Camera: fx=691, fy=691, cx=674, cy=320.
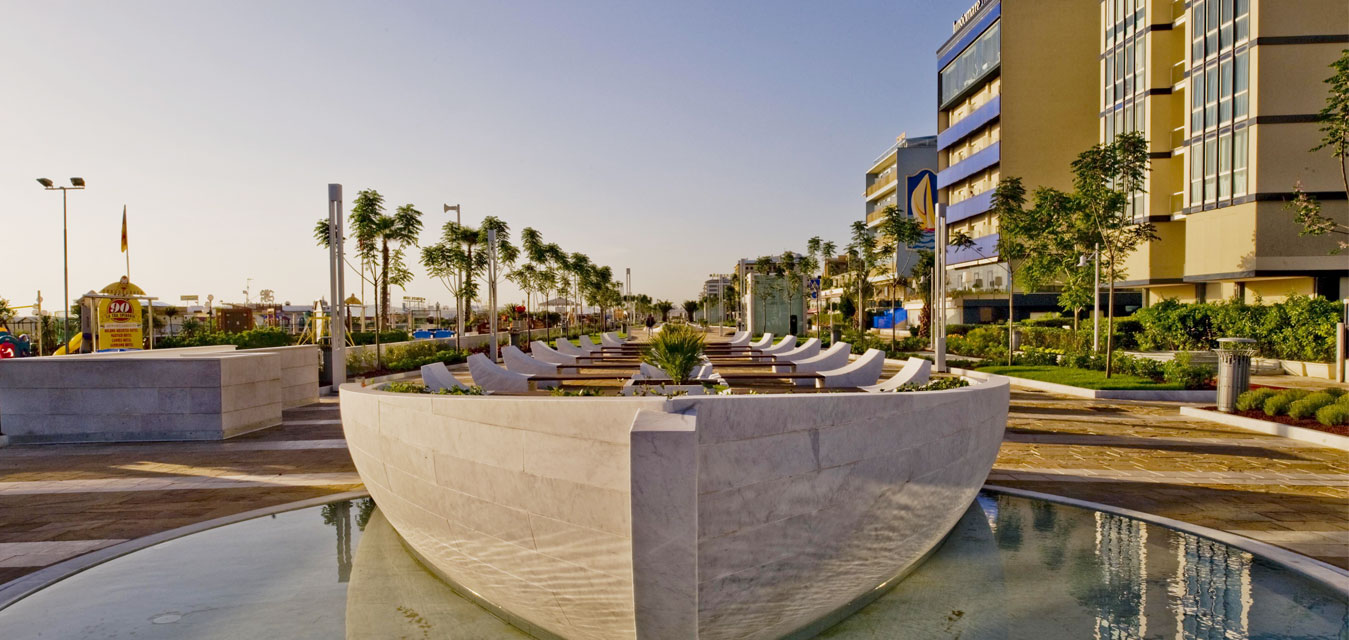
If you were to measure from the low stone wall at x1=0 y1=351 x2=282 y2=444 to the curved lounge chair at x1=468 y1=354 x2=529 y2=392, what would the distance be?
3.61 meters

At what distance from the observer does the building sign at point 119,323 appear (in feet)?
62.7

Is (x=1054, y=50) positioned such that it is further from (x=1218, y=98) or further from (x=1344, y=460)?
(x=1344, y=460)

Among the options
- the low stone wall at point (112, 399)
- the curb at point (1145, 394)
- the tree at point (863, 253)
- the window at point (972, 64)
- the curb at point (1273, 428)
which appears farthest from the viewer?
the window at point (972, 64)

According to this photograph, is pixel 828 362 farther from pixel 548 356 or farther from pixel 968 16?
pixel 968 16

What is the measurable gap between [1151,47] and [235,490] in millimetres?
37516

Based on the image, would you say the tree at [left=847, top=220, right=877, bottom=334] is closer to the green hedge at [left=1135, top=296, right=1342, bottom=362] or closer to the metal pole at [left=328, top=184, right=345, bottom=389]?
the green hedge at [left=1135, top=296, right=1342, bottom=362]

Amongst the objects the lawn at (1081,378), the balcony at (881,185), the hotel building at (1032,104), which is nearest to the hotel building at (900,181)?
the balcony at (881,185)

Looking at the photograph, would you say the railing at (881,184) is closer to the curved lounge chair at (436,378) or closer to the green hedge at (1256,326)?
the green hedge at (1256,326)

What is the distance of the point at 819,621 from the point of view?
3900mm

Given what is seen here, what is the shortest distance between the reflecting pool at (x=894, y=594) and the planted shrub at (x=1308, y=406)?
6.87 metres

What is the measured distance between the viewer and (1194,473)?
769cm

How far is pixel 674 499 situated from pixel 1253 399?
1251cm

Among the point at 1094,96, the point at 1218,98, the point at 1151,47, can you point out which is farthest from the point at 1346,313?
the point at 1094,96

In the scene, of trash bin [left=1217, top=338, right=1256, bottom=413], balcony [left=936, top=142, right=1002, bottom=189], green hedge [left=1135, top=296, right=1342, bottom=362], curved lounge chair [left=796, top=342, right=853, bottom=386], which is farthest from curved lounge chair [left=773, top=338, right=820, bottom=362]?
balcony [left=936, top=142, right=1002, bottom=189]
